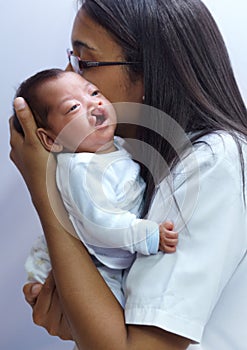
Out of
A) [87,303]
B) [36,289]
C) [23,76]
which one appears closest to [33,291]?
[36,289]

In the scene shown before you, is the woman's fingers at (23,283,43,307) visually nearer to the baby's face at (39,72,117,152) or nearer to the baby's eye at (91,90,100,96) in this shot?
the baby's face at (39,72,117,152)

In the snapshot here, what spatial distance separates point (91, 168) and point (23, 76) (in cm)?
72

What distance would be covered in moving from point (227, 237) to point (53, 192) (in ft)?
1.21

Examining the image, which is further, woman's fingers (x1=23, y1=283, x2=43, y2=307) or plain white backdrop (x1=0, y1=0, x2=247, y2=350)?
plain white backdrop (x1=0, y1=0, x2=247, y2=350)

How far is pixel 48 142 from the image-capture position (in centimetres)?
118

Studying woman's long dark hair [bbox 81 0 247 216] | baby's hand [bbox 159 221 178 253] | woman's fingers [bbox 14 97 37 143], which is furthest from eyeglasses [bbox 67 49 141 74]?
baby's hand [bbox 159 221 178 253]

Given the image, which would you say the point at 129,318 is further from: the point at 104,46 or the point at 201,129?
the point at 104,46

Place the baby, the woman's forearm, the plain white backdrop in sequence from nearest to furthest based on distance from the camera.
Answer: the woman's forearm, the baby, the plain white backdrop

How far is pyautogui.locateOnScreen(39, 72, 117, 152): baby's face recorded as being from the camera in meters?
1.14

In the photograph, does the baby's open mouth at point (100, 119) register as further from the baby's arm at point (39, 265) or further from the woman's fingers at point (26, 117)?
the baby's arm at point (39, 265)

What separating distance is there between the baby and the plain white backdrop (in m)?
0.54

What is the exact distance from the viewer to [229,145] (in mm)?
1040

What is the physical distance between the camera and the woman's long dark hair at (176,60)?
1137mm

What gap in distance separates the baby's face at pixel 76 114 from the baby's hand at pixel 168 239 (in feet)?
0.90
